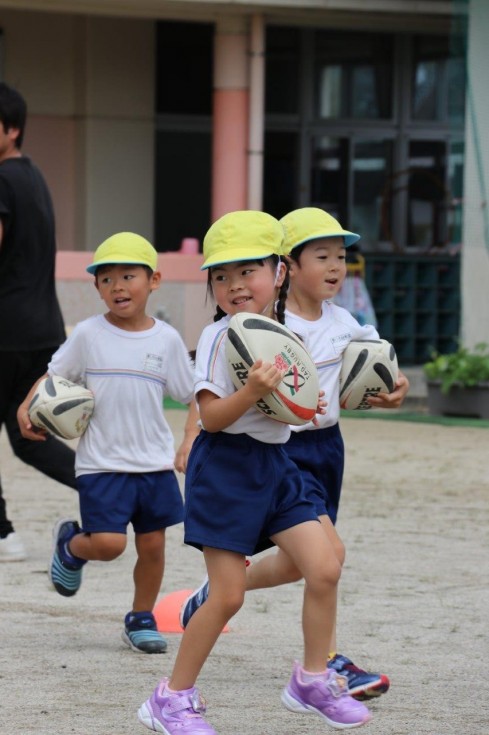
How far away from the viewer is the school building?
14164mm

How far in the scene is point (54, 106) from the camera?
16.6m

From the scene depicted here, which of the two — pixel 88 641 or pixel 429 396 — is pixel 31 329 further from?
pixel 429 396

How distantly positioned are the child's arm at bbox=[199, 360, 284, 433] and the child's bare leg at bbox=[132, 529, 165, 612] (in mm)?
1304

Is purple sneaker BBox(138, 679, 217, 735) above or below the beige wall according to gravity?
below

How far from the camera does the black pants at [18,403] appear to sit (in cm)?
670

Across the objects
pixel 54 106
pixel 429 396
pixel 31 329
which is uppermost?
pixel 54 106

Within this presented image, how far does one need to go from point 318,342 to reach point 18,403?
2340 millimetres

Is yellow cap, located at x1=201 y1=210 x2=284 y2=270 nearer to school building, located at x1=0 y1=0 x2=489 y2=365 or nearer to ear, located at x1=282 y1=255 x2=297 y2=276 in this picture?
ear, located at x1=282 y1=255 x2=297 y2=276

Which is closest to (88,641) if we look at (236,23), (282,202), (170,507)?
(170,507)

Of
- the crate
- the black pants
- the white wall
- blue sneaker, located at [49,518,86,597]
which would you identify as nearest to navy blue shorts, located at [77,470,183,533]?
blue sneaker, located at [49,518,86,597]

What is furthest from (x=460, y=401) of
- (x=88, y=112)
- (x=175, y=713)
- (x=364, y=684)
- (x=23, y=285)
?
(x=175, y=713)

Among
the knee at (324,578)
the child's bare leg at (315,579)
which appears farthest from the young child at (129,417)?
the knee at (324,578)

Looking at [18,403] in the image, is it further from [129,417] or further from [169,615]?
[129,417]

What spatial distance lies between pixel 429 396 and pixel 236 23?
414 centimetres
